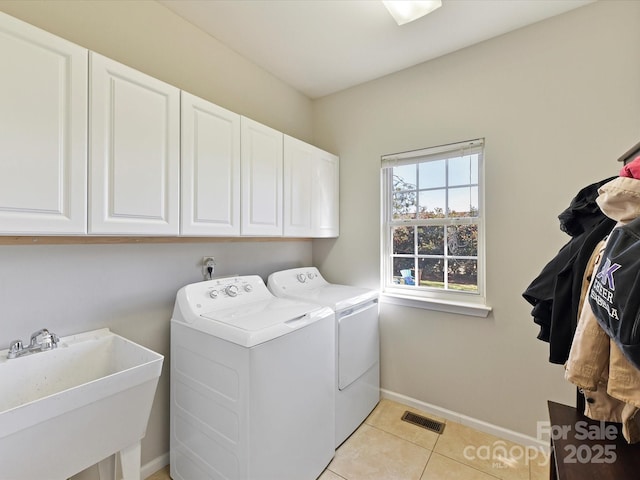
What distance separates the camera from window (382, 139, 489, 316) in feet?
7.13

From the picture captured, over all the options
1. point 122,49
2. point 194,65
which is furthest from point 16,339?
point 194,65

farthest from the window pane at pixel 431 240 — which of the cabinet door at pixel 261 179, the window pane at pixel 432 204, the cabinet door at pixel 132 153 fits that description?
the cabinet door at pixel 132 153

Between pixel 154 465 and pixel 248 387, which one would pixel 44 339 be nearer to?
pixel 248 387

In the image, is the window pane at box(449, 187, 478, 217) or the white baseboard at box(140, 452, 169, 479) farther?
the window pane at box(449, 187, 478, 217)

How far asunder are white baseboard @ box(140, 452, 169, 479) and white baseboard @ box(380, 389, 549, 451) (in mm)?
1676

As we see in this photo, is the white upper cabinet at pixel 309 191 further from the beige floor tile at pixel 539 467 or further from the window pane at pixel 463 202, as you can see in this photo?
the beige floor tile at pixel 539 467

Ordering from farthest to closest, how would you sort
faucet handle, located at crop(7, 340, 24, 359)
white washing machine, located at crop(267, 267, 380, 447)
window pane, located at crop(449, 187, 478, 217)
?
window pane, located at crop(449, 187, 478, 217)
white washing machine, located at crop(267, 267, 380, 447)
faucet handle, located at crop(7, 340, 24, 359)

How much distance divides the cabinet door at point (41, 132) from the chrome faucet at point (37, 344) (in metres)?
0.50

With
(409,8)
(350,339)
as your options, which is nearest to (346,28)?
(409,8)

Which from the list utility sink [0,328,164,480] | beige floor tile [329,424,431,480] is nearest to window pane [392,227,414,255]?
beige floor tile [329,424,431,480]

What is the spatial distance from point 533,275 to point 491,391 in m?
0.88

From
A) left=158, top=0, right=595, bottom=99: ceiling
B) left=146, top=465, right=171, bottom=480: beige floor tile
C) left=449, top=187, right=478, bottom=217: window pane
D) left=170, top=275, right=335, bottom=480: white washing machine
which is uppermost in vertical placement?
left=158, top=0, right=595, bottom=99: ceiling

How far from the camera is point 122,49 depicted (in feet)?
5.25

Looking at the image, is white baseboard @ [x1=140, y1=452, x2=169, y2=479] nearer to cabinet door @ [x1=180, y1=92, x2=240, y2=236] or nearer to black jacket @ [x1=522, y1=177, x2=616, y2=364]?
cabinet door @ [x1=180, y1=92, x2=240, y2=236]
